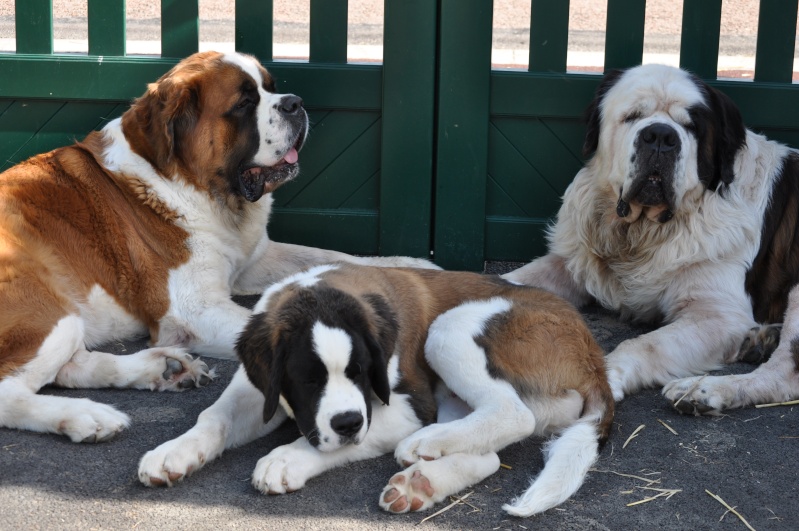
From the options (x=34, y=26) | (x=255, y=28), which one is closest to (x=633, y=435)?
(x=255, y=28)

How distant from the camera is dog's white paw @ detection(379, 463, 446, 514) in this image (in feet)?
9.54

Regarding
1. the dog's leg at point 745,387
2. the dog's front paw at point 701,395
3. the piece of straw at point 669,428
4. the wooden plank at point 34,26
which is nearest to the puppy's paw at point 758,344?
Answer: the dog's leg at point 745,387

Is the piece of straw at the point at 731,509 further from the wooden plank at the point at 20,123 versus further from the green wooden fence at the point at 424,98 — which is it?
the wooden plank at the point at 20,123

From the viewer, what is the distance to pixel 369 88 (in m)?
5.20

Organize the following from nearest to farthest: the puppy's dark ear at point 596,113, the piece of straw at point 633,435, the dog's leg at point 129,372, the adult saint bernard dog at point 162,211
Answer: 1. the piece of straw at point 633,435
2. the dog's leg at point 129,372
3. the adult saint bernard dog at point 162,211
4. the puppy's dark ear at point 596,113

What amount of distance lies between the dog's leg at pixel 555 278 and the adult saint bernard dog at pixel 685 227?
0.13 m

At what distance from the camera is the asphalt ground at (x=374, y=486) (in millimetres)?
2891

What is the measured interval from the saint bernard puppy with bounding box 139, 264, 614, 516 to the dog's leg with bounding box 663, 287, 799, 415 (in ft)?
1.63

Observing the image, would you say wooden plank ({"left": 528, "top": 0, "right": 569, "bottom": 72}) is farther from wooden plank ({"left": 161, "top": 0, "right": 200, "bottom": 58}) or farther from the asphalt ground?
the asphalt ground

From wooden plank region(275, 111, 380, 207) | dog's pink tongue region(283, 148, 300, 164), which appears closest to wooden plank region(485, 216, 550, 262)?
wooden plank region(275, 111, 380, 207)

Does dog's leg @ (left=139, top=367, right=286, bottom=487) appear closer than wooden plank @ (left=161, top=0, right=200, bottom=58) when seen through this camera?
Yes

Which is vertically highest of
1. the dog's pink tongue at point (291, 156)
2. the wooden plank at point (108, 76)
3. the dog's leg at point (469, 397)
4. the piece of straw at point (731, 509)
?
the wooden plank at point (108, 76)

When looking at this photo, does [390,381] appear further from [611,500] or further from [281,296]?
[611,500]

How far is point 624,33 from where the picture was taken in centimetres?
511
